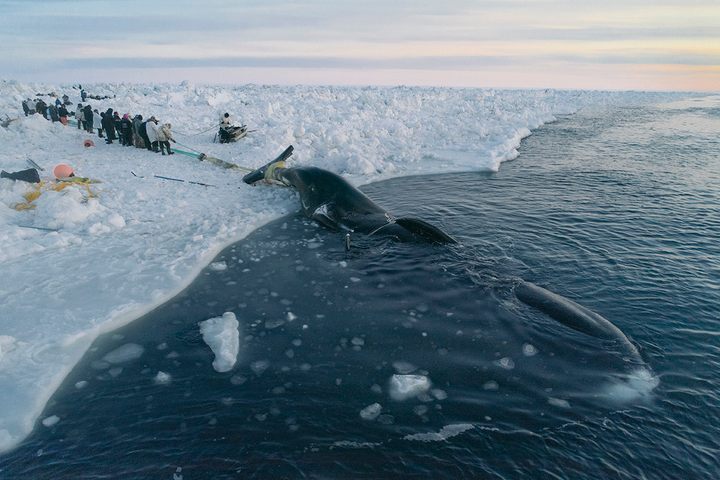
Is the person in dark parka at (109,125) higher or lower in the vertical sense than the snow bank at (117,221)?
higher

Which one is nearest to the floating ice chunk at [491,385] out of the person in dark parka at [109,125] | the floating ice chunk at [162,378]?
the floating ice chunk at [162,378]

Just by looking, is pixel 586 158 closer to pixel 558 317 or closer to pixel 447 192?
pixel 447 192

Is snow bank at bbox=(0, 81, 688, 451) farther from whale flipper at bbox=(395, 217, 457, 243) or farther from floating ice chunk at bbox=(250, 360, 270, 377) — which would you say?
whale flipper at bbox=(395, 217, 457, 243)

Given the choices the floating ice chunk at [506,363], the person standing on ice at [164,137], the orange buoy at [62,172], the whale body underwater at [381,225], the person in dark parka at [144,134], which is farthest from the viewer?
the person in dark parka at [144,134]

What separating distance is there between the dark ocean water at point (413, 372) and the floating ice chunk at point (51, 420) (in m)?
0.05

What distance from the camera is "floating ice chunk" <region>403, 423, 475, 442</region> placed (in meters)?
4.60

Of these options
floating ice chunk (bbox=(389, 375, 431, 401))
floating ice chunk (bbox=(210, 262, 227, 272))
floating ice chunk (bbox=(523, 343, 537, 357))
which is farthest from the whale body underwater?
floating ice chunk (bbox=(210, 262, 227, 272))

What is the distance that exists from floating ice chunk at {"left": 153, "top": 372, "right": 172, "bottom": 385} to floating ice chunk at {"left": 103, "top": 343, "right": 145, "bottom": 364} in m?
0.72

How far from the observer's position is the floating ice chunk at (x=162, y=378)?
557 centimetres

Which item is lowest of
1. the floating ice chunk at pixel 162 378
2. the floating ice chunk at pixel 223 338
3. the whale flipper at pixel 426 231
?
the floating ice chunk at pixel 162 378

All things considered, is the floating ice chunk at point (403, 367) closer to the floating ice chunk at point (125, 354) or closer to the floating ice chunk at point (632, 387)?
the floating ice chunk at point (632, 387)

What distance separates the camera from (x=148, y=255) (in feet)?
30.0

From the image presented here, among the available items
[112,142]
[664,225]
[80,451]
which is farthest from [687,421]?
[112,142]

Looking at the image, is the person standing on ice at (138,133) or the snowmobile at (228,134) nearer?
the person standing on ice at (138,133)
